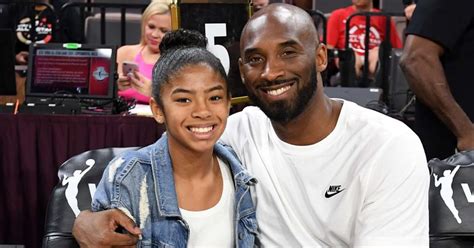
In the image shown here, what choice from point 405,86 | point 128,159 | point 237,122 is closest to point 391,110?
point 405,86

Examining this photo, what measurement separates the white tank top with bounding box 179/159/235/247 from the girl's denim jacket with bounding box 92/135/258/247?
3 cm

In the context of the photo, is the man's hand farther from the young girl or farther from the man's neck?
the man's neck

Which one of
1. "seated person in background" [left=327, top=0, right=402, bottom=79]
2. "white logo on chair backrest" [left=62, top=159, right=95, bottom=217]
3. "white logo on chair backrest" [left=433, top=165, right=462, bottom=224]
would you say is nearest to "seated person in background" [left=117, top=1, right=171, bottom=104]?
"seated person in background" [left=327, top=0, right=402, bottom=79]

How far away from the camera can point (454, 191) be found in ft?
12.1

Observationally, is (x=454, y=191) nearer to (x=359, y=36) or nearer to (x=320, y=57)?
(x=320, y=57)

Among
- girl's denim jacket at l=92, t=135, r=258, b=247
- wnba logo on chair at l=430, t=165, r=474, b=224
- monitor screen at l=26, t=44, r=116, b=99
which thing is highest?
girl's denim jacket at l=92, t=135, r=258, b=247

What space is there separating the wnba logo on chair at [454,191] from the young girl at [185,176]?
0.78 metres

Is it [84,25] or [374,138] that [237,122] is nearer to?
[374,138]

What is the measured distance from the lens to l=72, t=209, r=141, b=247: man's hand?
310cm

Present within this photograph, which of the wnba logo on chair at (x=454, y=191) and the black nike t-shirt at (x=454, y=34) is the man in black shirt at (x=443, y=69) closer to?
the black nike t-shirt at (x=454, y=34)

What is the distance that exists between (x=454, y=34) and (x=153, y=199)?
2011 millimetres

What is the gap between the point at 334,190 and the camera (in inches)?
129

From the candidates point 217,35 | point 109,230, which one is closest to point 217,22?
point 217,35

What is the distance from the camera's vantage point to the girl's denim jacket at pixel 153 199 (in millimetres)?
3164
